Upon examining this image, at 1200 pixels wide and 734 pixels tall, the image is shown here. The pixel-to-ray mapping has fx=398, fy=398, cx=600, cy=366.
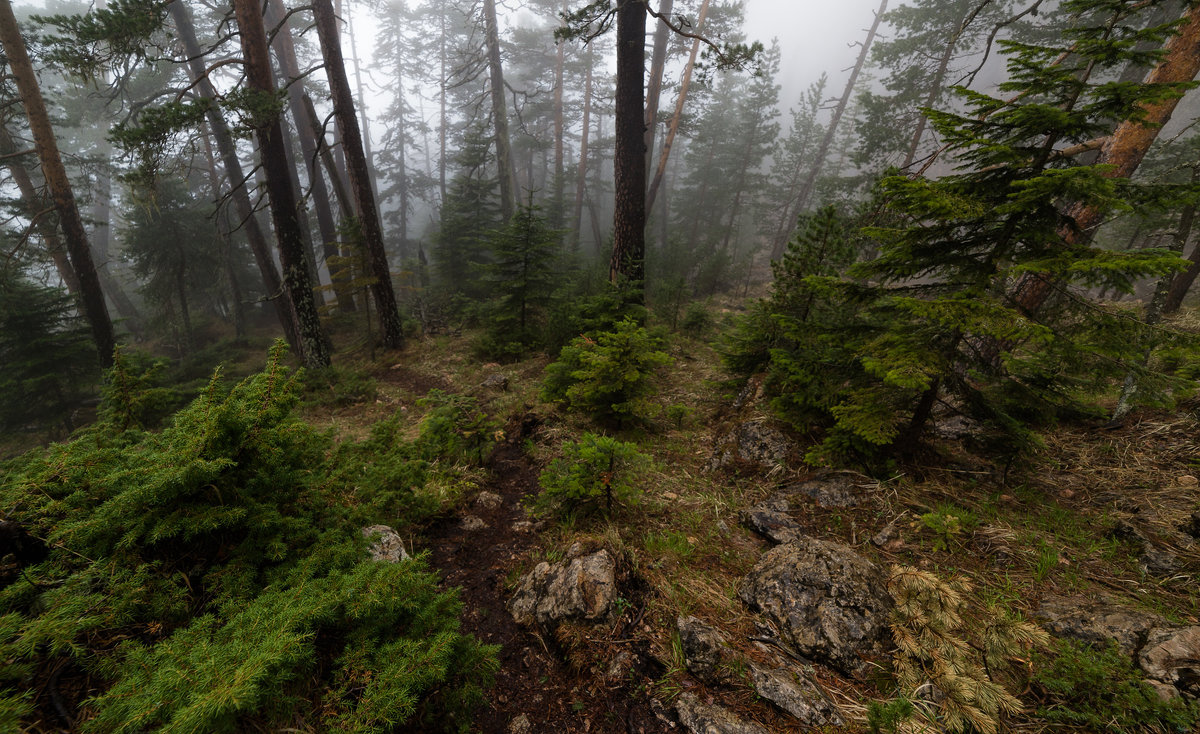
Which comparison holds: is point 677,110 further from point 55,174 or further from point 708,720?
point 55,174

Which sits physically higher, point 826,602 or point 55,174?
point 55,174

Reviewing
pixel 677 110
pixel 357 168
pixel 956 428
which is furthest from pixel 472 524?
pixel 677 110

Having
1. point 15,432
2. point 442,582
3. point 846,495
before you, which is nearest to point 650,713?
point 442,582

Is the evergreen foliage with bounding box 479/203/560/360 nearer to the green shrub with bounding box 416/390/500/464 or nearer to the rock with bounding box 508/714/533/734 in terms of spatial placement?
the green shrub with bounding box 416/390/500/464

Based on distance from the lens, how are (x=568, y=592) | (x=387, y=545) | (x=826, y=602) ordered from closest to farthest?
(x=826, y=602)
(x=568, y=592)
(x=387, y=545)

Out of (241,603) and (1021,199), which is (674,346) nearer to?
Answer: (1021,199)

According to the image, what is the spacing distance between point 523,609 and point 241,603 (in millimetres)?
1891

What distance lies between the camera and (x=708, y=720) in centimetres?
242

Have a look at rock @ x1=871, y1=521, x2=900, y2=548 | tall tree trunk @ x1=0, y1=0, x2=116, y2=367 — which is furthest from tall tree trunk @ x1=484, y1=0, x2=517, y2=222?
rock @ x1=871, y1=521, x2=900, y2=548

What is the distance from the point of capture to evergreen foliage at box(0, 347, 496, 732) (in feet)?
5.01

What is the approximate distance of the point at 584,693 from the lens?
269cm

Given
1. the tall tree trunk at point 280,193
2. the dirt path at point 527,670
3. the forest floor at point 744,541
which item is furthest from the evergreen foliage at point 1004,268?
the tall tree trunk at point 280,193

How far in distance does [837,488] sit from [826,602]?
1765mm

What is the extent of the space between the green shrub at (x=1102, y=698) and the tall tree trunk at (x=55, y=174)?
14999 mm
